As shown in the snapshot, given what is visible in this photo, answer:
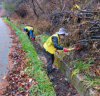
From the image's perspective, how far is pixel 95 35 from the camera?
13.3 feet

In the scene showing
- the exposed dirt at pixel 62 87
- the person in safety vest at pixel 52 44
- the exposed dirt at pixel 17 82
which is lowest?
the exposed dirt at pixel 62 87

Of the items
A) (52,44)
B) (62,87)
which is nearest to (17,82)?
(62,87)

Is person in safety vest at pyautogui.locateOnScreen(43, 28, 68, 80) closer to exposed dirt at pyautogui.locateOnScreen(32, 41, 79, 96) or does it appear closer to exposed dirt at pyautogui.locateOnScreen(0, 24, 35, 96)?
exposed dirt at pyautogui.locateOnScreen(32, 41, 79, 96)

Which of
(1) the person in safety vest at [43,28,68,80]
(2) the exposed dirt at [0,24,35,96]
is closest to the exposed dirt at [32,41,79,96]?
(1) the person in safety vest at [43,28,68,80]

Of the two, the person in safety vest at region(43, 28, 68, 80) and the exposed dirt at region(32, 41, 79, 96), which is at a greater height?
the person in safety vest at region(43, 28, 68, 80)

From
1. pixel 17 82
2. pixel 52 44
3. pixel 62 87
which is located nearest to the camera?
pixel 17 82

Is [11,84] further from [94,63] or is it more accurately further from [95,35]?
[95,35]

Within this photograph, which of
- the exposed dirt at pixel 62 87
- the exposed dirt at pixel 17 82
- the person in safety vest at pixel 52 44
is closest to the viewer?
the exposed dirt at pixel 17 82

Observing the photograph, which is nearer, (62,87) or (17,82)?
(17,82)

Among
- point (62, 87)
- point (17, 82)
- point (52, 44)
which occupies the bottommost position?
point (62, 87)

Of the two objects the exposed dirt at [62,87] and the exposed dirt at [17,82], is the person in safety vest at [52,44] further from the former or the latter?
the exposed dirt at [17,82]

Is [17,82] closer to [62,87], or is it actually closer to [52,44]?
[62,87]

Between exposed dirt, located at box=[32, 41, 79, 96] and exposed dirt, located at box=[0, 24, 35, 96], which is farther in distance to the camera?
exposed dirt, located at box=[32, 41, 79, 96]

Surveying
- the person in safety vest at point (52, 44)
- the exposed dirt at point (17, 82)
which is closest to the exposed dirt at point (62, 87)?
the person in safety vest at point (52, 44)
